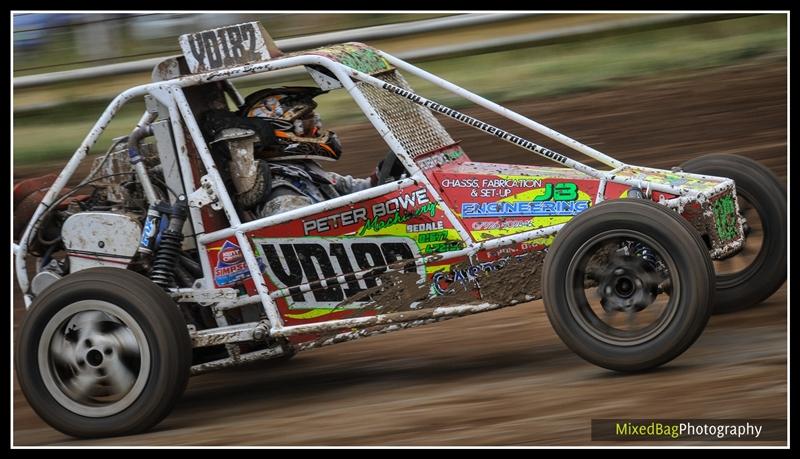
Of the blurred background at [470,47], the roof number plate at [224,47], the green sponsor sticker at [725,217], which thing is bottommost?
the green sponsor sticker at [725,217]

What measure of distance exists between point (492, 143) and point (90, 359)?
19.2 ft

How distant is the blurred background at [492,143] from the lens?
5422 mm

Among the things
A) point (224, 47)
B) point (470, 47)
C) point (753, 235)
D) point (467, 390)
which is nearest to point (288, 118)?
point (224, 47)

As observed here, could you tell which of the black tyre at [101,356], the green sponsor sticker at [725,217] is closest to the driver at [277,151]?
the black tyre at [101,356]

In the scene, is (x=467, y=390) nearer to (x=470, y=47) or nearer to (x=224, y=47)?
(x=224, y=47)

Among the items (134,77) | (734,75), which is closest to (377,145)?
(134,77)

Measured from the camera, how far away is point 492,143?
11.0 m

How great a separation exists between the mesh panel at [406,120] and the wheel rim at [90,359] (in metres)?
1.63

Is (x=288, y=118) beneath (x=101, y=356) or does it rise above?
above

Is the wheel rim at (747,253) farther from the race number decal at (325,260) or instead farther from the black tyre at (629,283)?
the race number decal at (325,260)

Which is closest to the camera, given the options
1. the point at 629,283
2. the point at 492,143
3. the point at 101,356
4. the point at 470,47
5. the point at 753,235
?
the point at 629,283

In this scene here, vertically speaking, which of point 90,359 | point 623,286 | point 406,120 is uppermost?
point 406,120

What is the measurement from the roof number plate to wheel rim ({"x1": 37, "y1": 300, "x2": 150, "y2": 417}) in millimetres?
1337

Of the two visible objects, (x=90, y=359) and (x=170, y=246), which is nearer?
(x=90, y=359)
